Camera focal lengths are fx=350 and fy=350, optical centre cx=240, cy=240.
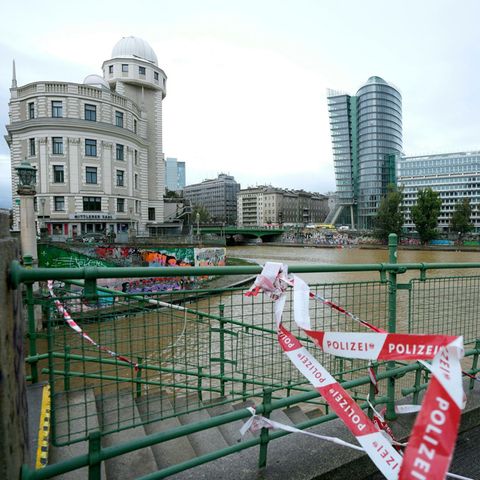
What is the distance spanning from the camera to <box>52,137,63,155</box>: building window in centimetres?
3475

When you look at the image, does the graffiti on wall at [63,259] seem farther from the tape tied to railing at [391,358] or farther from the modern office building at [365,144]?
the modern office building at [365,144]

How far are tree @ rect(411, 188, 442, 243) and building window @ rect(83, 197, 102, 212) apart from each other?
54.1 m

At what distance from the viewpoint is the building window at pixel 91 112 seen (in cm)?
3591

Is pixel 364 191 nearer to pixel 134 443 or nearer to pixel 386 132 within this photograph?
pixel 386 132

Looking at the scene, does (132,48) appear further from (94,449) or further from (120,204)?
(94,449)

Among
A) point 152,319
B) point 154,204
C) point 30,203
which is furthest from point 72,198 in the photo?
point 152,319

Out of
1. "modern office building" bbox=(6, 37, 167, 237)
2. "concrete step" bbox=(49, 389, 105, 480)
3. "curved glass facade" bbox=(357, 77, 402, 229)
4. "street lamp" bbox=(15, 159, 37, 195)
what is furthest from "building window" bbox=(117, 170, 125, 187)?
"curved glass facade" bbox=(357, 77, 402, 229)

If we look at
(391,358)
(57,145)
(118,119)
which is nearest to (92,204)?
(57,145)

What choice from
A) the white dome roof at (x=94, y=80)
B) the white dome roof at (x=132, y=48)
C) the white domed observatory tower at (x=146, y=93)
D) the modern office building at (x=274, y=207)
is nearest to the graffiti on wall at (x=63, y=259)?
the white domed observatory tower at (x=146, y=93)

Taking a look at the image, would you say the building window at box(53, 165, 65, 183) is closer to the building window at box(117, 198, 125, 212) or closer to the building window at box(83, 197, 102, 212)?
the building window at box(83, 197, 102, 212)

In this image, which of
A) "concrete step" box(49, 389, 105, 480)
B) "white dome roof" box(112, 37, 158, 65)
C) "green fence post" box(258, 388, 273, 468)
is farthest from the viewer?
"white dome roof" box(112, 37, 158, 65)

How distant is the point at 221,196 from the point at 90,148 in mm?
105741

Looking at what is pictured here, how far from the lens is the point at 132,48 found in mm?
45688

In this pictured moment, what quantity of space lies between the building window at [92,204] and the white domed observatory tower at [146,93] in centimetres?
707
